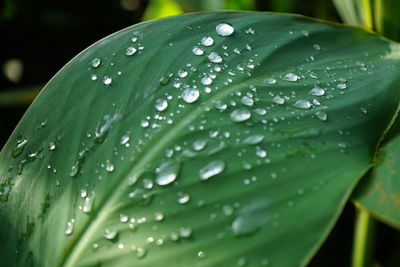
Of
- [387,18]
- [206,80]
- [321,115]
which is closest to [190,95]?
[206,80]

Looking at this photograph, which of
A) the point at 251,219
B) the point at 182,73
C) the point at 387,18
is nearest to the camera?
the point at 251,219

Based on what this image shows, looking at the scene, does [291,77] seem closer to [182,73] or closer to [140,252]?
[182,73]

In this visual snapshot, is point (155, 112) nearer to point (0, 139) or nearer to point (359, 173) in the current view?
point (359, 173)

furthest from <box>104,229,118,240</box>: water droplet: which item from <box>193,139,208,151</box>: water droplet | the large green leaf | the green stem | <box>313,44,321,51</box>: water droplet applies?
the green stem

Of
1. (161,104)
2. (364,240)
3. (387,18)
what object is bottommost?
(364,240)

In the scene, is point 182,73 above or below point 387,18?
above

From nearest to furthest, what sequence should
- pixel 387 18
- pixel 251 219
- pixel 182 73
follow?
pixel 251 219, pixel 182 73, pixel 387 18

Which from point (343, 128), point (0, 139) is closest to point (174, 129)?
point (343, 128)

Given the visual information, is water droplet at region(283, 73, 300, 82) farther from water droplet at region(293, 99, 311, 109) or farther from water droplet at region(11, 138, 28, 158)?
water droplet at region(11, 138, 28, 158)
